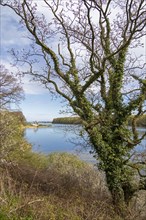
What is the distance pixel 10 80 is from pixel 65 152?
44.5 ft

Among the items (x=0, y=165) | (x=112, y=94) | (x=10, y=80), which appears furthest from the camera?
(x=10, y=80)

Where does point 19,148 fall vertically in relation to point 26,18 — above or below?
below

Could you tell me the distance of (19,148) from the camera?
A: 17.0 m

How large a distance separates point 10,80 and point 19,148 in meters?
14.3

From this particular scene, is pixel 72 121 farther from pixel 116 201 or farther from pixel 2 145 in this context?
pixel 2 145

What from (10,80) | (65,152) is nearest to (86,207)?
(65,152)

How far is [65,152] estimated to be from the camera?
18859 mm

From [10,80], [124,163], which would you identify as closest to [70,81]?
[124,163]

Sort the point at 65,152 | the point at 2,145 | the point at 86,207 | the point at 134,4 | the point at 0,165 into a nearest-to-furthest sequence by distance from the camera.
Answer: the point at 86,207 → the point at 134,4 → the point at 0,165 → the point at 2,145 → the point at 65,152

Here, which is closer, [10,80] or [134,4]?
[134,4]

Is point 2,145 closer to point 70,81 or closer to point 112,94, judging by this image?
point 70,81

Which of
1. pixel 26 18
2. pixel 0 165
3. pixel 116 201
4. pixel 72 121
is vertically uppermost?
pixel 26 18

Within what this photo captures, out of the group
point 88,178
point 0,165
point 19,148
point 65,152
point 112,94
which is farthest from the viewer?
point 65,152

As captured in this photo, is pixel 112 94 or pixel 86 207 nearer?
pixel 86 207
